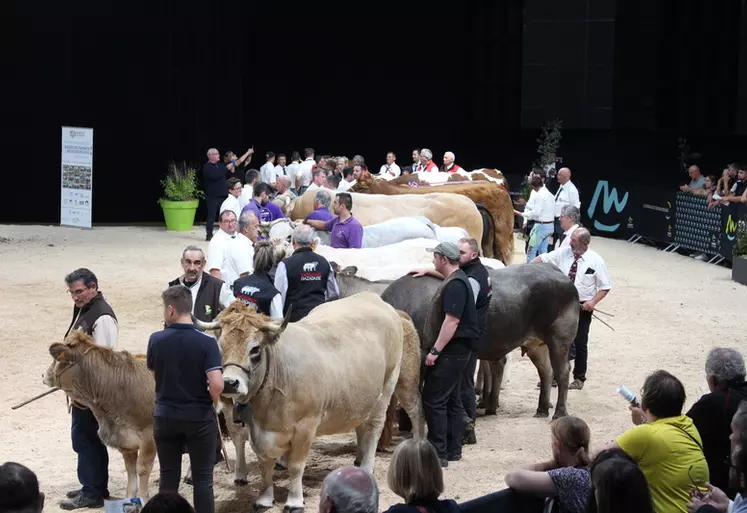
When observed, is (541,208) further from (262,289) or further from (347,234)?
(262,289)

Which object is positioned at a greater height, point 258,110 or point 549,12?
point 549,12

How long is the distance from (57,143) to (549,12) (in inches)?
457

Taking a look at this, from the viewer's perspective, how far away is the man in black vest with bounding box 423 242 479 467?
834cm

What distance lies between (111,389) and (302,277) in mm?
2300

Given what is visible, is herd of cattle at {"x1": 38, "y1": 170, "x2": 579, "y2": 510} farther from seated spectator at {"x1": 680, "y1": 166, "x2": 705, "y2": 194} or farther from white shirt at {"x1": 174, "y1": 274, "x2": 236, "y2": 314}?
seated spectator at {"x1": 680, "y1": 166, "x2": 705, "y2": 194}

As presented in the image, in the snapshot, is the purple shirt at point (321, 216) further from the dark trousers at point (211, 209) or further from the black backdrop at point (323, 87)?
the black backdrop at point (323, 87)

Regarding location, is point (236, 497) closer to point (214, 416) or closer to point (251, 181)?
point (214, 416)

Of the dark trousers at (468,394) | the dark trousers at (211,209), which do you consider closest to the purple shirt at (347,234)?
the dark trousers at (468,394)

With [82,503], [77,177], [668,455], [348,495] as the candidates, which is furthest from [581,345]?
[77,177]

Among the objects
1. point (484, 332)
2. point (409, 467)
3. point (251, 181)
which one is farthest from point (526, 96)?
point (409, 467)

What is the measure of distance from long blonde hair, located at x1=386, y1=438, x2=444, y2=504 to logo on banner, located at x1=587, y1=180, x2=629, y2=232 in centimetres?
1936

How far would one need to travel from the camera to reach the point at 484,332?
946cm

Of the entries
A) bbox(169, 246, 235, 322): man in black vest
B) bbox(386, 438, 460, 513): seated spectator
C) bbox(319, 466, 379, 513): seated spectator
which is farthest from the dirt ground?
bbox(319, 466, 379, 513): seated spectator

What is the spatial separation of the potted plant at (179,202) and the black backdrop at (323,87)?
1.36 meters
